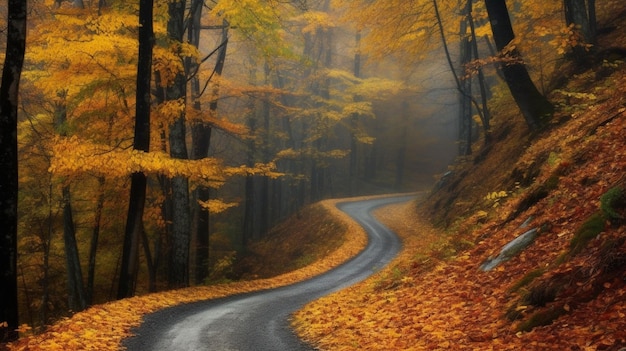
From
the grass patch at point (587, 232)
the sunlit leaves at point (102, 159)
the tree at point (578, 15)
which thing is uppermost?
the tree at point (578, 15)

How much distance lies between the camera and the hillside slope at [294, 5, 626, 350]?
18.8 feet

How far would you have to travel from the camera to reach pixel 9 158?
8.41 meters

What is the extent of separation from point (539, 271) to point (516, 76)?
33.4ft

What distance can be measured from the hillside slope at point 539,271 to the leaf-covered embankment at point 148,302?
356 cm

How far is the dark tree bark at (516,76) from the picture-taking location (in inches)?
609

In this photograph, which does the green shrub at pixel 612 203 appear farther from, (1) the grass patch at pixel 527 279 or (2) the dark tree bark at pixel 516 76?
(2) the dark tree bark at pixel 516 76

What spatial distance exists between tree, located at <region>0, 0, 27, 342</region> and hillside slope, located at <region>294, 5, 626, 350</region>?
5.64m

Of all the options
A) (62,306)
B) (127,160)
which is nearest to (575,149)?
(127,160)

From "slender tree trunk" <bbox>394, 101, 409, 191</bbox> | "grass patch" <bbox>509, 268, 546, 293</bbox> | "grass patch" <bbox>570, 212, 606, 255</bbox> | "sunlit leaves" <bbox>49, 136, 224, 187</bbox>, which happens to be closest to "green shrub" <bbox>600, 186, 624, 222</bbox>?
"grass patch" <bbox>570, 212, 606, 255</bbox>

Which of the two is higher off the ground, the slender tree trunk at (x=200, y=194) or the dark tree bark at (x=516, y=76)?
the dark tree bark at (x=516, y=76)

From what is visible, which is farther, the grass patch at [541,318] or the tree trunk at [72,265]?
the tree trunk at [72,265]

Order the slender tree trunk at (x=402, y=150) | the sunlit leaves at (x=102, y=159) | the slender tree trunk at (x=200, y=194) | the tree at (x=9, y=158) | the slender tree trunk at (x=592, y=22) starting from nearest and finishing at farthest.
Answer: the tree at (x=9, y=158)
the sunlit leaves at (x=102, y=159)
the slender tree trunk at (x=592, y=22)
the slender tree trunk at (x=200, y=194)
the slender tree trunk at (x=402, y=150)

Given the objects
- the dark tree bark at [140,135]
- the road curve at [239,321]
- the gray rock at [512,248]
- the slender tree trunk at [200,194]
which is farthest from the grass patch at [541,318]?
the slender tree trunk at [200,194]

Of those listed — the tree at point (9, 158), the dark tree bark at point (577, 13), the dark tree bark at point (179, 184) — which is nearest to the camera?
the tree at point (9, 158)
